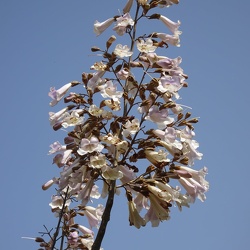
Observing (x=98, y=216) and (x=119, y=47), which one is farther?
(x=98, y=216)

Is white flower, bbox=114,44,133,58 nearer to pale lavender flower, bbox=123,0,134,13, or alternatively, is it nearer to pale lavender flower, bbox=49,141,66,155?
pale lavender flower, bbox=123,0,134,13

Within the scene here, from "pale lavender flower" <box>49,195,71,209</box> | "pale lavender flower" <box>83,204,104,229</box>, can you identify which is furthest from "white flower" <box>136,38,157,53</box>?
"pale lavender flower" <box>49,195,71,209</box>

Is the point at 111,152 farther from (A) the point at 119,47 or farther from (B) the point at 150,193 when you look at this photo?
(A) the point at 119,47

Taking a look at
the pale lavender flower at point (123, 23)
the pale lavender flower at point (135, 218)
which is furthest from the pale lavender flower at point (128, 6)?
the pale lavender flower at point (135, 218)

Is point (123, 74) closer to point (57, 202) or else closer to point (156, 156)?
point (156, 156)

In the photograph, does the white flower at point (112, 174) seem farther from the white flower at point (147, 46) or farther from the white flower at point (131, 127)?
the white flower at point (147, 46)

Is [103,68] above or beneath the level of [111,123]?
above

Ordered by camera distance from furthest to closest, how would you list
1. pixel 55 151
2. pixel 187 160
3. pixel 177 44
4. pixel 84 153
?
pixel 177 44 < pixel 55 151 < pixel 187 160 < pixel 84 153

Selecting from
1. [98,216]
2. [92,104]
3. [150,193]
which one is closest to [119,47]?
[92,104]
